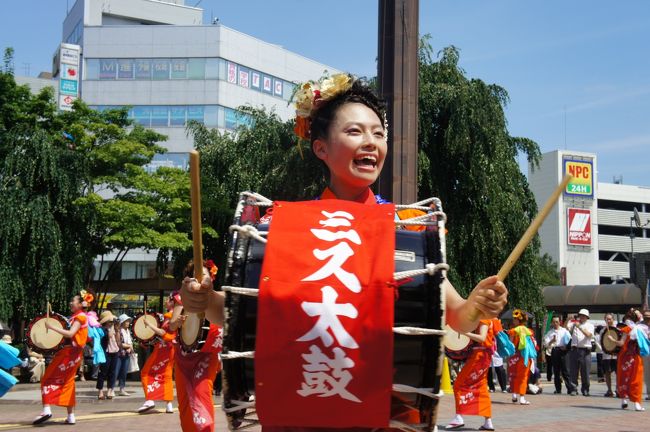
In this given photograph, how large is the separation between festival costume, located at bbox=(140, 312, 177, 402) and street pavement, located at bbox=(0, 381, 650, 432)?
33 centimetres

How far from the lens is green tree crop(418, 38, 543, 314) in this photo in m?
19.9

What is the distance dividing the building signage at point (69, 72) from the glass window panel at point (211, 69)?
6859mm

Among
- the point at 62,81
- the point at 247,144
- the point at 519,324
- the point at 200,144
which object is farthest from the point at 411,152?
the point at 62,81

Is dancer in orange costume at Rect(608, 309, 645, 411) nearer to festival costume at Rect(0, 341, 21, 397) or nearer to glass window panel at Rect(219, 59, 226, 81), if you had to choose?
festival costume at Rect(0, 341, 21, 397)

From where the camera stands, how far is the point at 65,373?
1158 centimetres

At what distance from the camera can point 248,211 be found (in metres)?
3.10

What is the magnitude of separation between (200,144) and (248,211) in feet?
75.0

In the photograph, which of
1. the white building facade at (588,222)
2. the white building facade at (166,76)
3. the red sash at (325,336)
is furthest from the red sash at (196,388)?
the white building facade at (588,222)

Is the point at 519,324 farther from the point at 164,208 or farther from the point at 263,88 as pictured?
the point at 263,88

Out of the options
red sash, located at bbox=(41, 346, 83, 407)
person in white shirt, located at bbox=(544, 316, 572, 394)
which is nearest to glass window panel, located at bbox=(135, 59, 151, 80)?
person in white shirt, located at bbox=(544, 316, 572, 394)

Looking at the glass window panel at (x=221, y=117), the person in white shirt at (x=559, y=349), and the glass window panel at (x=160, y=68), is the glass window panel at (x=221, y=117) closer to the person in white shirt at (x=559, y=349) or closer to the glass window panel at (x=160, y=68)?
the glass window panel at (x=160, y=68)

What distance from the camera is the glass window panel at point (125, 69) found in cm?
4819

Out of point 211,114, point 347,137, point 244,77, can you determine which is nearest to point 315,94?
point 347,137

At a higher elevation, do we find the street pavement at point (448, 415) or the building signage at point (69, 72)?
the building signage at point (69, 72)
